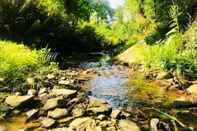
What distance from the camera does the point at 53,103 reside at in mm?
7906

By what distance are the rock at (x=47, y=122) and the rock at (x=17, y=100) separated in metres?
1.03

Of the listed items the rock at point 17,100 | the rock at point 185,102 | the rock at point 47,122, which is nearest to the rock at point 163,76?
the rock at point 185,102

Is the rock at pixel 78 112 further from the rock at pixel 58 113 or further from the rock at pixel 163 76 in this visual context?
the rock at pixel 163 76

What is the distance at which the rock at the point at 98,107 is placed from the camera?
24.6 feet

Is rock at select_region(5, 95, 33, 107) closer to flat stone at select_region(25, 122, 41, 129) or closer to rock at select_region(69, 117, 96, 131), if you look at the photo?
flat stone at select_region(25, 122, 41, 129)

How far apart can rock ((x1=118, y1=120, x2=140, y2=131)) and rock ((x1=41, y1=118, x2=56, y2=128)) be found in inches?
47.9

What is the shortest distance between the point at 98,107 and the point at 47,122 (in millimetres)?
1227

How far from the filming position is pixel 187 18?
1584 cm

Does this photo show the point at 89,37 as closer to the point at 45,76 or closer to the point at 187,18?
the point at 187,18

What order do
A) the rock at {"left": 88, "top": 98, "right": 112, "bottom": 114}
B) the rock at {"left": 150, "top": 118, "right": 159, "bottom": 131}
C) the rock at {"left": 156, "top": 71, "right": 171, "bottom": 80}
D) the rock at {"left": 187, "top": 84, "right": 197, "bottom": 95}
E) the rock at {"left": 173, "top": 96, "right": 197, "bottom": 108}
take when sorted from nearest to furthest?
the rock at {"left": 150, "top": 118, "right": 159, "bottom": 131} < the rock at {"left": 88, "top": 98, "right": 112, "bottom": 114} < the rock at {"left": 173, "top": 96, "right": 197, "bottom": 108} < the rock at {"left": 187, "top": 84, "right": 197, "bottom": 95} < the rock at {"left": 156, "top": 71, "right": 171, "bottom": 80}

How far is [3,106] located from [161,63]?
556 cm

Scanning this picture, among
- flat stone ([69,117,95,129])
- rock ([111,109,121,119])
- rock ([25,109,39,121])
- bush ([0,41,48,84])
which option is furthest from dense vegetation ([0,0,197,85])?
rock ([111,109,121,119])

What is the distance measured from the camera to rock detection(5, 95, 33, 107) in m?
7.95

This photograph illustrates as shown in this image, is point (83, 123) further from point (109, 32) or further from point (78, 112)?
point (109, 32)
